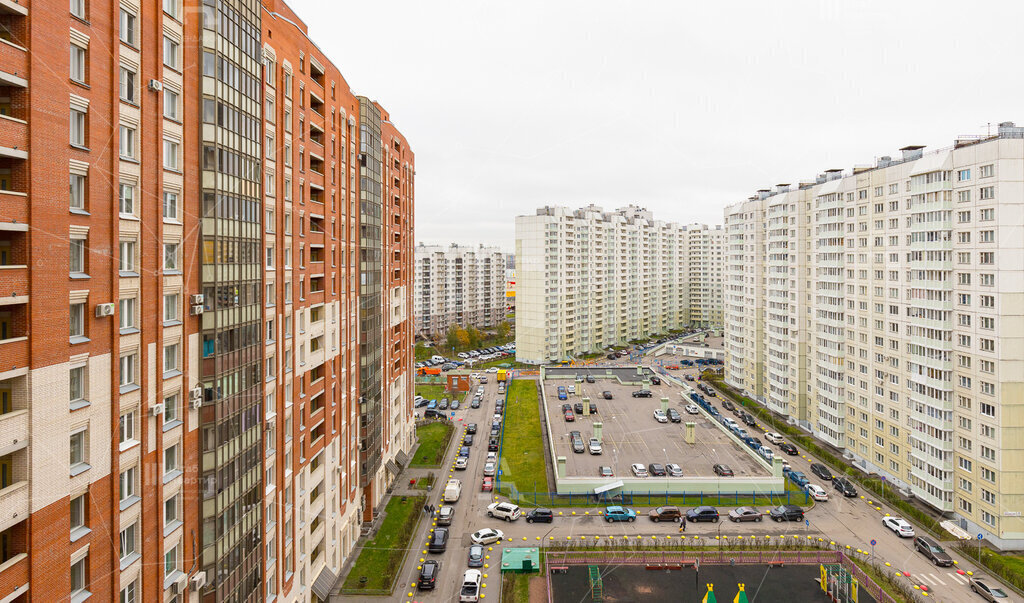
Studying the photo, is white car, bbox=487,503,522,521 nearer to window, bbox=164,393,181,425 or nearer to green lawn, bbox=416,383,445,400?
window, bbox=164,393,181,425

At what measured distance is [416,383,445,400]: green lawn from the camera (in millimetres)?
66312

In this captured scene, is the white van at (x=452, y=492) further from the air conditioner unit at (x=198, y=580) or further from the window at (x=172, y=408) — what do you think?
the window at (x=172, y=408)

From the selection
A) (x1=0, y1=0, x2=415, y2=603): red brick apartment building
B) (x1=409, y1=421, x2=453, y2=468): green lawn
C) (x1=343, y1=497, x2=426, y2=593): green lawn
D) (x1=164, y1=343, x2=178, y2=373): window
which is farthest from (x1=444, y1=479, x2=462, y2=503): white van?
(x1=164, y1=343, x2=178, y2=373): window

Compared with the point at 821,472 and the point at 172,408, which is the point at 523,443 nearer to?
the point at 821,472

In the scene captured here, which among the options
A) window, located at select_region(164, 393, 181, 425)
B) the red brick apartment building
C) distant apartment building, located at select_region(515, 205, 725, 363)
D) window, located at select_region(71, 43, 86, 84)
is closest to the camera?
the red brick apartment building

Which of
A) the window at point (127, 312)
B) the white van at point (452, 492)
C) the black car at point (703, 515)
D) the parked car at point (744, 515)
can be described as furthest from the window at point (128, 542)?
the parked car at point (744, 515)

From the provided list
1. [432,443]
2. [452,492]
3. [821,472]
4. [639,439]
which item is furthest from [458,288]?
[821,472]

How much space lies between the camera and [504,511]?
3412cm

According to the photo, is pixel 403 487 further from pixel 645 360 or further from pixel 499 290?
pixel 499 290

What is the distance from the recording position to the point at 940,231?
33.6 m

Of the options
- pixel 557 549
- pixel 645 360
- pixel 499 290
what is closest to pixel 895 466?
pixel 557 549

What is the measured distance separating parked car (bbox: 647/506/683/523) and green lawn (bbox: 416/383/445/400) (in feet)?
118

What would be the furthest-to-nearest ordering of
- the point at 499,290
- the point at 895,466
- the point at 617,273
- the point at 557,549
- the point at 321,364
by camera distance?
1. the point at 499,290
2. the point at 617,273
3. the point at 895,466
4. the point at 557,549
5. the point at 321,364

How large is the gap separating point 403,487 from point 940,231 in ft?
124
